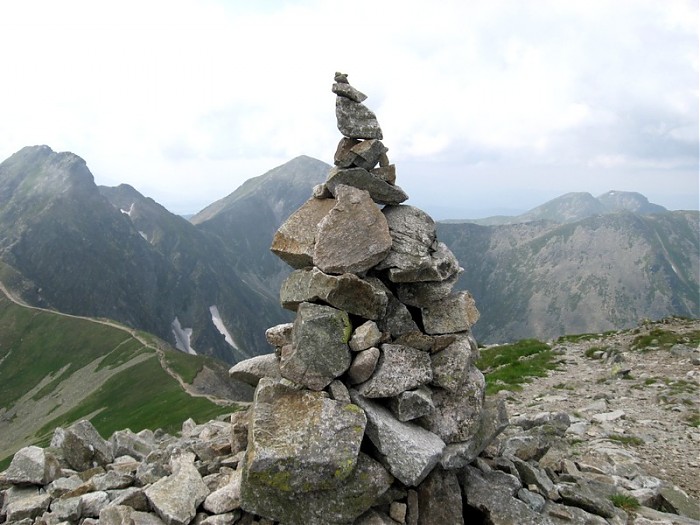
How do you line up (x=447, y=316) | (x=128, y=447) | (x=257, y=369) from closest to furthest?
1. (x=447, y=316)
2. (x=257, y=369)
3. (x=128, y=447)

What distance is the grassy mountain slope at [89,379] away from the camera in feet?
338

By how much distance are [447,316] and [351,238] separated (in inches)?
163

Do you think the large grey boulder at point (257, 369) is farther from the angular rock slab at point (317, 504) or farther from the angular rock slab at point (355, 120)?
the angular rock slab at point (355, 120)

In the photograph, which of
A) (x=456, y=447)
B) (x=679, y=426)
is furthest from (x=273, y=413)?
(x=679, y=426)

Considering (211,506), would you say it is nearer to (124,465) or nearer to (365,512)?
(365,512)

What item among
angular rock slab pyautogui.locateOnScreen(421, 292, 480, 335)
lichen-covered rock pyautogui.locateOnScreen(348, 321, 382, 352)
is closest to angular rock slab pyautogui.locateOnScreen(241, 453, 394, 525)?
lichen-covered rock pyautogui.locateOnScreen(348, 321, 382, 352)

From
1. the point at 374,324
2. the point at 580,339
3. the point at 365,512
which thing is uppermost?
the point at 374,324

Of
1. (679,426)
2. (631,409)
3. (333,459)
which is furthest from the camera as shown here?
(631,409)

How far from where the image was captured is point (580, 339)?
47.9 meters

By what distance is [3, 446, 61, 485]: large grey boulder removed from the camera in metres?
18.2

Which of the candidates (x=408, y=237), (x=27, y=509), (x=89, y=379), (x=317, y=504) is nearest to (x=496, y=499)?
(x=317, y=504)

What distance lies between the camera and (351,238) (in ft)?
48.8

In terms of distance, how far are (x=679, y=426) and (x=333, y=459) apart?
19.6m

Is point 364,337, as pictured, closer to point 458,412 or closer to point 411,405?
point 411,405
